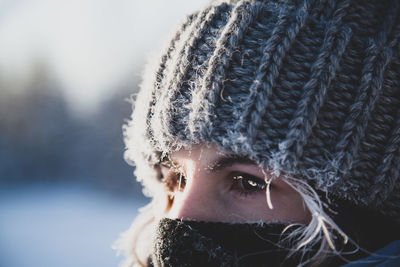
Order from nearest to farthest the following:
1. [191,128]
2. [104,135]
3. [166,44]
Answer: [191,128] → [166,44] → [104,135]

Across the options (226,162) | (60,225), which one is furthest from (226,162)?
(60,225)

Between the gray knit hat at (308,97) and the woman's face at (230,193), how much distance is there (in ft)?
0.27

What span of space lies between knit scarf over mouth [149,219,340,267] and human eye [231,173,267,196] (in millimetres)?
134

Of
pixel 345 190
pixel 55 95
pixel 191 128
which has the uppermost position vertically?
pixel 55 95

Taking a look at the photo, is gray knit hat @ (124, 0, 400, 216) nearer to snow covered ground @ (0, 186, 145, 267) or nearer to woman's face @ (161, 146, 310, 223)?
woman's face @ (161, 146, 310, 223)

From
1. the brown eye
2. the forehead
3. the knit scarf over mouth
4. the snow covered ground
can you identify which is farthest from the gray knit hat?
the snow covered ground

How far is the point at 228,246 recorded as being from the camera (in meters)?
1.21

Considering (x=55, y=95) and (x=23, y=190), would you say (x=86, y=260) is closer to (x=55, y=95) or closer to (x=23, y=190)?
(x=23, y=190)

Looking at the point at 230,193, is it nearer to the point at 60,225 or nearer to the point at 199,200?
the point at 199,200

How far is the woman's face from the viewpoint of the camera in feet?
4.03

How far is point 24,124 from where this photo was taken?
9352 millimetres

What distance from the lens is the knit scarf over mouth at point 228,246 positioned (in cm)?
118

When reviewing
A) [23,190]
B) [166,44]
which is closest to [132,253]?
[166,44]

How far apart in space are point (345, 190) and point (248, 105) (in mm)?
442
